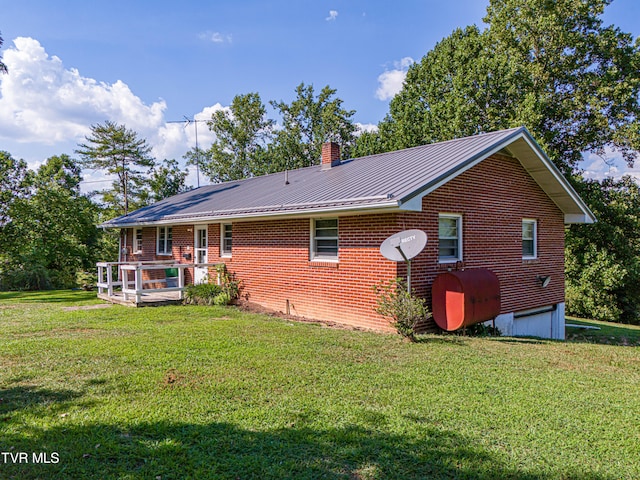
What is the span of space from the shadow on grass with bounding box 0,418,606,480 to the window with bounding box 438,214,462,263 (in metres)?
6.49

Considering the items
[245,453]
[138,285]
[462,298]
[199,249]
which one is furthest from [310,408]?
[199,249]

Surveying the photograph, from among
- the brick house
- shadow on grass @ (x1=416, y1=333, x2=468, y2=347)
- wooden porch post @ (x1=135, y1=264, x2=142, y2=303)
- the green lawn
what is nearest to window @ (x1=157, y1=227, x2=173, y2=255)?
the brick house

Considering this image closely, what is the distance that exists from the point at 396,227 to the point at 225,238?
22.4 ft

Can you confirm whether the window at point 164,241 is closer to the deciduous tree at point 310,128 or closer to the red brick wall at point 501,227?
the red brick wall at point 501,227

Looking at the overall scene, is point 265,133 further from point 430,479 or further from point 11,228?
point 430,479

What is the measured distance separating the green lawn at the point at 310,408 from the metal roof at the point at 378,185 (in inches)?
116

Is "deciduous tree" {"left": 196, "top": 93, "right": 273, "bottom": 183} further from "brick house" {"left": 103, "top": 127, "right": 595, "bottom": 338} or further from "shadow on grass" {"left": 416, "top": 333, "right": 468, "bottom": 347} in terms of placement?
"shadow on grass" {"left": 416, "top": 333, "right": 468, "bottom": 347}

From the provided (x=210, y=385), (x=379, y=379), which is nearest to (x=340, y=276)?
(x=379, y=379)

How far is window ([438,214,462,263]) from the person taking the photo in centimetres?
1006

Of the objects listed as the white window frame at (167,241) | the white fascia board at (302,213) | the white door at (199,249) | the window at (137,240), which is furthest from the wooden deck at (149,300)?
the window at (137,240)

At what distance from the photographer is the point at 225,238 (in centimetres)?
1395

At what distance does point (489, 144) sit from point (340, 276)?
4758mm

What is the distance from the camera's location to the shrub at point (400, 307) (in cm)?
809

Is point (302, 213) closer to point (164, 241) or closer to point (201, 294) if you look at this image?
point (201, 294)
